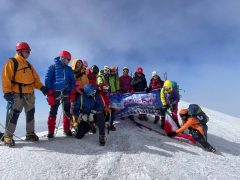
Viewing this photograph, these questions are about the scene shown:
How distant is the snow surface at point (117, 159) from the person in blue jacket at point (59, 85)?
795 mm

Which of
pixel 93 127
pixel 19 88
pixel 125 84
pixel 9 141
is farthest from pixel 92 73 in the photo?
pixel 9 141

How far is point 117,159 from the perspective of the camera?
7035 mm

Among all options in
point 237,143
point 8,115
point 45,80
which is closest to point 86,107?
point 45,80

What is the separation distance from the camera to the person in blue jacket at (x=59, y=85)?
8.41 metres

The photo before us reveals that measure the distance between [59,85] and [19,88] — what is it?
4.06ft

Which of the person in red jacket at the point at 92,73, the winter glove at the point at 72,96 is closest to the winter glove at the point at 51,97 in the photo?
the winter glove at the point at 72,96

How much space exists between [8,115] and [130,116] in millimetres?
5227

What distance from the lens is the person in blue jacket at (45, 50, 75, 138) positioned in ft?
27.6

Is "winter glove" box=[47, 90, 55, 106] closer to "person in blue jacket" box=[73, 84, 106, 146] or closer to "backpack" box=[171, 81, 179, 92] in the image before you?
"person in blue jacket" box=[73, 84, 106, 146]

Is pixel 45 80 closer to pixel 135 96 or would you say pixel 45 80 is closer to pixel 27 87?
pixel 27 87

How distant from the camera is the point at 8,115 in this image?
25.0 feet

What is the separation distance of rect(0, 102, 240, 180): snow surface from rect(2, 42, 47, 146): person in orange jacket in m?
0.49

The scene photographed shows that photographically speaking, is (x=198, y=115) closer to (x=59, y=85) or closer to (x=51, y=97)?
(x=59, y=85)

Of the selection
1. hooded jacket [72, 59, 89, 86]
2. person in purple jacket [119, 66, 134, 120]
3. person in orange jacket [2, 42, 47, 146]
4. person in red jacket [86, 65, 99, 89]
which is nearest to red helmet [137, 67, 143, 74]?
person in purple jacket [119, 66, 134, 120]
